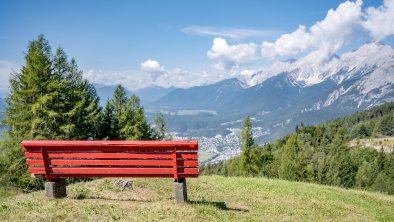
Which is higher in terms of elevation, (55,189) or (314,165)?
(55,189)

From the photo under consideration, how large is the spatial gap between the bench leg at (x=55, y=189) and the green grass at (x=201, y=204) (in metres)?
0.35

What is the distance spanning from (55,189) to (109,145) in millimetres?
3364

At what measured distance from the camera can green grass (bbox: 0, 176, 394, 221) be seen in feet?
40.6

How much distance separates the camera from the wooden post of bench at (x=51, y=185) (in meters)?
13.3

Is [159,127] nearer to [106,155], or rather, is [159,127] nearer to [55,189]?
[55,189]

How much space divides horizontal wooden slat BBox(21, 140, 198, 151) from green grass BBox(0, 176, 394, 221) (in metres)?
2.22

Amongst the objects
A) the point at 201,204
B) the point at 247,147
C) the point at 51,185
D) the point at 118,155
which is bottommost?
the point at 201,204

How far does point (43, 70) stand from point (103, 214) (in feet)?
97.5

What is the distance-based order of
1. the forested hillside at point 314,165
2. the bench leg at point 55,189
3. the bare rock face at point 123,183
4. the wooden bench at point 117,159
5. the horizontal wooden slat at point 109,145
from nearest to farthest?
the horizontal wooden slat at point 109,145
the wooden bench at point 117,159
the bench leg at point 55,189
the bare rock face at point 123,183
the forested hillside at point 314,165

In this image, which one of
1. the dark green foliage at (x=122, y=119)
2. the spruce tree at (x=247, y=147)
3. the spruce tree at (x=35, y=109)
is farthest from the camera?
the spruce tree at (x=247, y=147)

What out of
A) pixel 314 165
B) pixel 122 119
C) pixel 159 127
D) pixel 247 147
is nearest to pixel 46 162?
pixel 122 119

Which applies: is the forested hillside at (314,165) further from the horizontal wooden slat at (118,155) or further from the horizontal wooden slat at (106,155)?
→ the horizontal wooden slat at (106,155)

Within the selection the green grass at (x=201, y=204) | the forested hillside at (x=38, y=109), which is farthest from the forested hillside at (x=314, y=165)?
the green grass at (x=201, y=204)

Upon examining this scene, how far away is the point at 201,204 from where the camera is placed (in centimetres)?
1409
